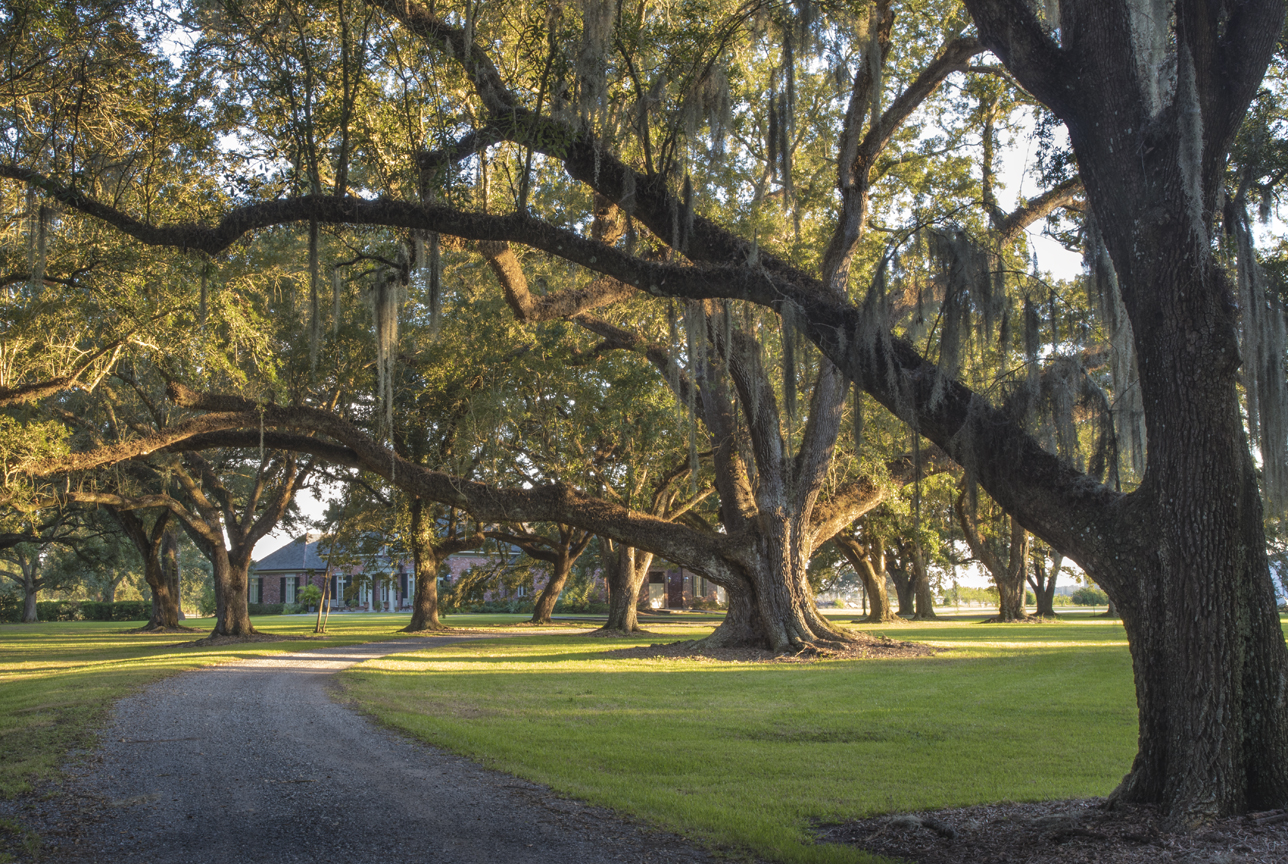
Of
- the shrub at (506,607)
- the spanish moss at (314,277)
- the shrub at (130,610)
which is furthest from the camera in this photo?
the shrub at (506,607)

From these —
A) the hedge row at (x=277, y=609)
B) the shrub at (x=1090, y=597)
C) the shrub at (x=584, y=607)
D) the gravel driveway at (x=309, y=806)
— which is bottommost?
the shrub at (x=1090, y=597)

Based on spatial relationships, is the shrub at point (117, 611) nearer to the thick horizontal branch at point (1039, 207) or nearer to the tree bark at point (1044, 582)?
the tree bark at point (1044, 582)

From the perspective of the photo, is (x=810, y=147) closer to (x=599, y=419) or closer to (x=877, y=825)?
(x=599, y=419)

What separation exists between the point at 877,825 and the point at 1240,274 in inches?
152

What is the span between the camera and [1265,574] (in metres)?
4.77

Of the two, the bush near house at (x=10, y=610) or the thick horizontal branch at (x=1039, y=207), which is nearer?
the thick horizontal branch at (x=1039, y=207)

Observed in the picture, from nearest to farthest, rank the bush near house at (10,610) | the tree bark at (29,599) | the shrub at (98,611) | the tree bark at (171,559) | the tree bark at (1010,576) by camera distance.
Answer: the tree bark at (171,559) < the tree bark at (1010,576) < the tree bark at (29,599) < the bush near house at (10,610) < the shrub at (98,611)

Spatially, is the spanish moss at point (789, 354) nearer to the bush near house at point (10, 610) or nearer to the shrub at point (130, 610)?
the shrub at point (130, 610)

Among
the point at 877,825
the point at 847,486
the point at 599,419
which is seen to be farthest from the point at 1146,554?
the point at 599,419

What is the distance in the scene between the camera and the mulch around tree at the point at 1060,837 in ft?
13.8

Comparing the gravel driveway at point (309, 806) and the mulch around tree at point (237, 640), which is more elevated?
the gravel driveway at point (309, 806)

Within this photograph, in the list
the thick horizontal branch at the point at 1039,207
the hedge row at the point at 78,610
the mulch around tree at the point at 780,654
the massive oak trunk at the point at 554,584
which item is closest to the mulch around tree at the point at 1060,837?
the thick horizontal branch at the point at 1039,207

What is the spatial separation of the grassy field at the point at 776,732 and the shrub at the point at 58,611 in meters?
44.8

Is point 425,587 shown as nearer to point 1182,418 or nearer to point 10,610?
point 1182,418
